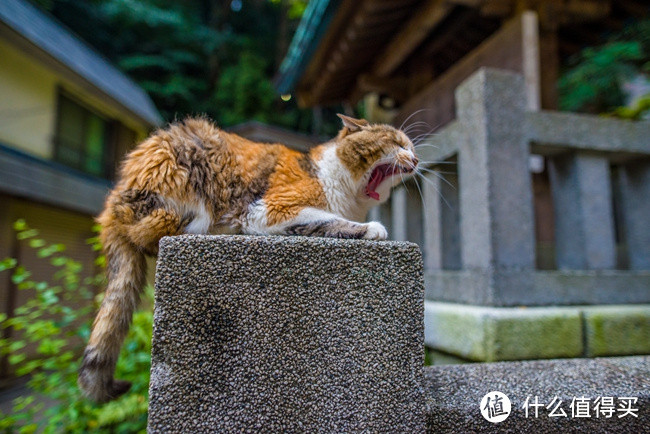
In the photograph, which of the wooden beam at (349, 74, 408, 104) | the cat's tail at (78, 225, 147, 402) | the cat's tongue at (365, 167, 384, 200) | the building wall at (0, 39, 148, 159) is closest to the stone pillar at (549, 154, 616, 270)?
the cat's tongue at (365, 167, 384, 200)

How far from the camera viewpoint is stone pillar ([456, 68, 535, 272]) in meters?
2.27

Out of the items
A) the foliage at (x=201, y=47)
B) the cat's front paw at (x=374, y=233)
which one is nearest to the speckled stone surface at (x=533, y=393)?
the cat's front paw at (x=374, y=233)

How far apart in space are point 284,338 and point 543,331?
1.61 meters

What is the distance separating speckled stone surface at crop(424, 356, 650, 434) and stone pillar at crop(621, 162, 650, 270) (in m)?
1.31

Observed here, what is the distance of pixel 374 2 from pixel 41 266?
27.5 feet

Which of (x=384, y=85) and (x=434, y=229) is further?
(x=384, y=85)

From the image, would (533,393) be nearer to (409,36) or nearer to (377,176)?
(377,176)

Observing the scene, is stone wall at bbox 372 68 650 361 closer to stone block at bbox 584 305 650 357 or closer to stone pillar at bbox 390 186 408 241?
stone block at bbox 584 305 650 357

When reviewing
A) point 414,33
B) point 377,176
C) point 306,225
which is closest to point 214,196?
point 306,225

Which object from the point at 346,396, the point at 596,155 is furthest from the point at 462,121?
the point at 346,396

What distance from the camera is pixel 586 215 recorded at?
2.52 metres

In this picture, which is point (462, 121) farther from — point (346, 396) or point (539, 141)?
point (346, 396)

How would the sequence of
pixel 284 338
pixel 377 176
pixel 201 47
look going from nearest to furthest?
pixel 284 338 → pixel 377 176 → pixel 201 47

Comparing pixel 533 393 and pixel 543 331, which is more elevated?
pixel 543 331
